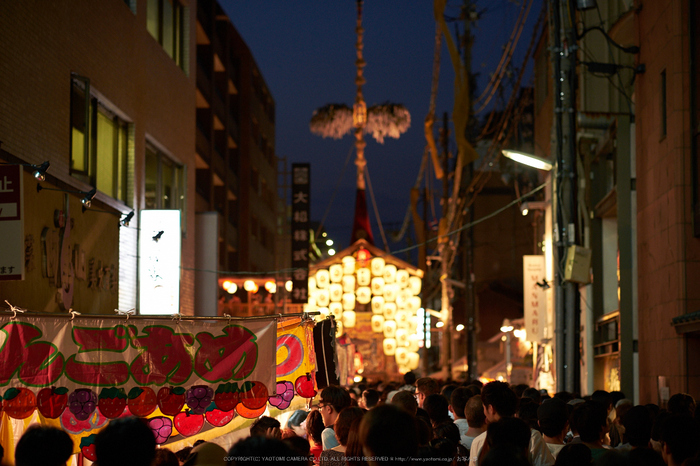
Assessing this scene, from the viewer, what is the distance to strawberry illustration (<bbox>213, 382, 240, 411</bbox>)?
26.6ft

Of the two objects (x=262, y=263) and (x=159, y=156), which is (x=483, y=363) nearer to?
(x=262, y=263)

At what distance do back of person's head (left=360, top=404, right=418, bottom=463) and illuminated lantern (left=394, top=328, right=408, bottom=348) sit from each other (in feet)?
94.1

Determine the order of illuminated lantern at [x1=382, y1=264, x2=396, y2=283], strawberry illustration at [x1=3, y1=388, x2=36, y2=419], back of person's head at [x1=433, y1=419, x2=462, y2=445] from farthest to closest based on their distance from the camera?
illuminated lantern at [x1=382, y1=264, x2=396, y2=283]
strawberry illustration at [x1=3, y1=388, x2=36, y2=419]
back of person's head at [x1=433, y1=419, x2=462, y2=445]

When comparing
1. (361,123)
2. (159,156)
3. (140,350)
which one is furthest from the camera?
(361,123)

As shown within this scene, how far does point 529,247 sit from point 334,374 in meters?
41.6

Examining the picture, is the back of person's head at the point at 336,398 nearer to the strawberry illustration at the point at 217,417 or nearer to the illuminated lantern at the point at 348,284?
the strawberry illustration at the point at 217,417

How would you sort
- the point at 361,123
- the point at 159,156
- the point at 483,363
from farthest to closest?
the point at 483,363 → the point at 361,123 → the point at 159,156

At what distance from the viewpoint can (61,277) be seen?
12547mm

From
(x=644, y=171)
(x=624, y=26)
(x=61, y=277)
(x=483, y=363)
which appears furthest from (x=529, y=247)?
(x=61, y=277)

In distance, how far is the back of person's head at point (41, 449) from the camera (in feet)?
14.1

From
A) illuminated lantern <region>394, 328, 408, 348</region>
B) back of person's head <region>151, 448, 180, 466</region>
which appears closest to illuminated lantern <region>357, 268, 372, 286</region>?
illuminated lantern <region>394, 328, 408, 348</region>

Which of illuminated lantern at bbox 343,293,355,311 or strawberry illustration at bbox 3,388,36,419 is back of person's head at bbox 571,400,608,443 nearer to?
strawberry illustration at bbox 3,388,36,419

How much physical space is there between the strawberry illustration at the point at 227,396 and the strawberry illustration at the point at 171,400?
0.36 metres

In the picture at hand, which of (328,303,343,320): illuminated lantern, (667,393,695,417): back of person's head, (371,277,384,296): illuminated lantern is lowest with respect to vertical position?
(667,393,695,417): back of person's head
